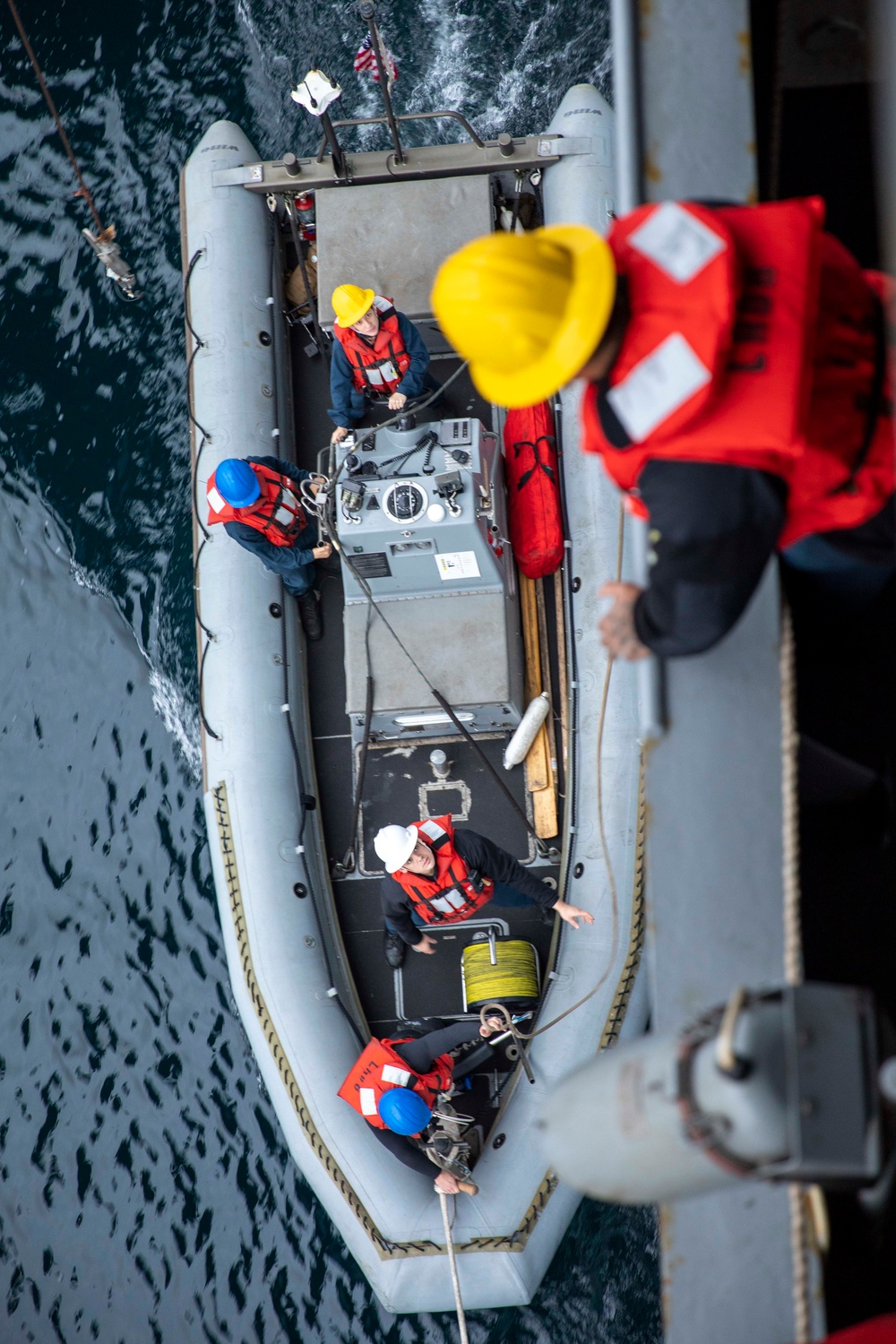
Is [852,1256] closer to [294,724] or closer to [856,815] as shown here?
[856,815]

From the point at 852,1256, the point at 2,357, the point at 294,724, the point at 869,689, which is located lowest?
the point at 852,1256

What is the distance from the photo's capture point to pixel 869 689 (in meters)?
2.62

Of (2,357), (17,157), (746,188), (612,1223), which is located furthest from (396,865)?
(17,157)

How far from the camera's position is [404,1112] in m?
3.93

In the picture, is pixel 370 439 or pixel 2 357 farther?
pixel 2 357

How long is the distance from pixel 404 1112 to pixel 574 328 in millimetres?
3058

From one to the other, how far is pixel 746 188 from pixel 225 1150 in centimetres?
474

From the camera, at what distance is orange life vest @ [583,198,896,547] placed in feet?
5.72

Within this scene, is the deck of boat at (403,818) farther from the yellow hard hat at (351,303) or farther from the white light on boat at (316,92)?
the white light on boat at (316,92)

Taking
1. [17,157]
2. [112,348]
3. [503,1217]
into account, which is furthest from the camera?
[17,157]

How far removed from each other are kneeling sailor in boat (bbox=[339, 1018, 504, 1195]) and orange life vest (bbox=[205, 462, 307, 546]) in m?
2.08

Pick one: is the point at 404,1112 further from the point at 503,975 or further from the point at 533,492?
the point at 533,492

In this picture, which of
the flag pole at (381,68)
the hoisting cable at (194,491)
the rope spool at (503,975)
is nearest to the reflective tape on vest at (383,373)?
the hoisting cable at (194,491)

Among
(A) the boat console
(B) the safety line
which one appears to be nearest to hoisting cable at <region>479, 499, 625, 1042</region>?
(A) the boat console
